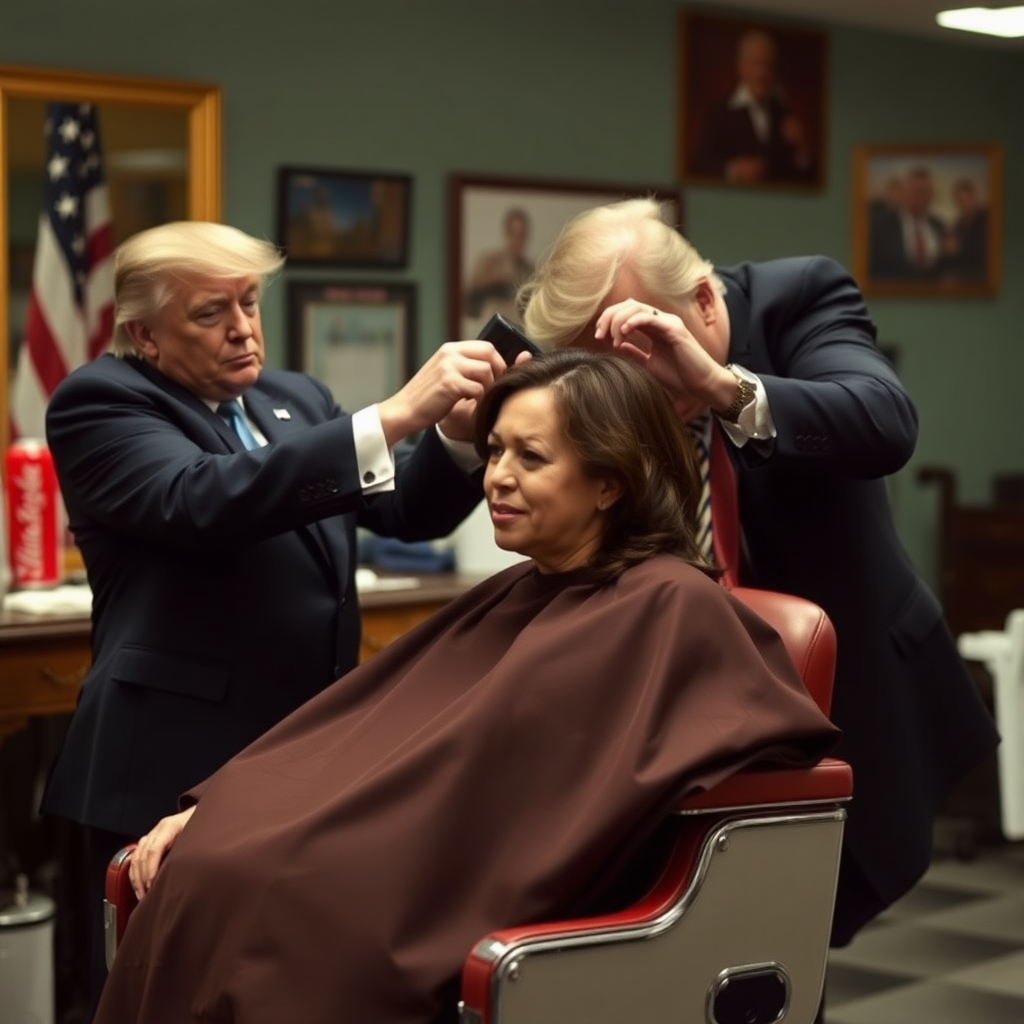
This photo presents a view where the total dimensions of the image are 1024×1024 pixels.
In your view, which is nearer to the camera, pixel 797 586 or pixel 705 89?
pixel 797 586

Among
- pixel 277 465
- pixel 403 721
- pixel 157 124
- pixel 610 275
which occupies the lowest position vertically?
pixel 403 721

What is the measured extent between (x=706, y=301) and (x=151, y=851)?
1.08m

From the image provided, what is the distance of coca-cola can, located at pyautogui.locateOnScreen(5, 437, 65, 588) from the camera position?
4078 mm

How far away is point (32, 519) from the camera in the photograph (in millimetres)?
4090

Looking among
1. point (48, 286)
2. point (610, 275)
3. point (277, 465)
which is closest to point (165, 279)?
point (277, 465)

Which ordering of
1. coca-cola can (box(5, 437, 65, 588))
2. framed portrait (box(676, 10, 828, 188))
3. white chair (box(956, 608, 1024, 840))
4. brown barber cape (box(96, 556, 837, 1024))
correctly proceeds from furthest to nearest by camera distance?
1. framed portrait (box(676, 10, 828, 188))
2. white chair (box(956, 608, 1024, 840))
3. coca-cola can (box(5, 437, 65, 588))
4. brown barber cape (box(96, 556, 837, 1024))

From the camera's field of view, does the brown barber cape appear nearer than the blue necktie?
Yes

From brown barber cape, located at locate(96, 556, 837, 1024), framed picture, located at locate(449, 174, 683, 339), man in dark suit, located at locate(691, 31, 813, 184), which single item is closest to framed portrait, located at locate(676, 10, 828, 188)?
man in dark suit, located at locate(691, 31, 813, 184)

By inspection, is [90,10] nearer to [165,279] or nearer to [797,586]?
[165,279]

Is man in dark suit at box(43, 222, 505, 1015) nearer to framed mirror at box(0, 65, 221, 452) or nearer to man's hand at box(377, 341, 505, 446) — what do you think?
man's hand at box(377, 341, 505, 446)

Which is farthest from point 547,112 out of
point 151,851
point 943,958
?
point 151,851

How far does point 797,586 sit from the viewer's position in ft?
8.87

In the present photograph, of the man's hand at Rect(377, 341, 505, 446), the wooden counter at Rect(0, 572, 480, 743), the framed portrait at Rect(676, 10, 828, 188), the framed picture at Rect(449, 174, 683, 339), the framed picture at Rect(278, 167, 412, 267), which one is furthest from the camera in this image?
the framed portrait at Rect(676, 10, 828, 188)

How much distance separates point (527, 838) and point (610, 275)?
79 centimetres
